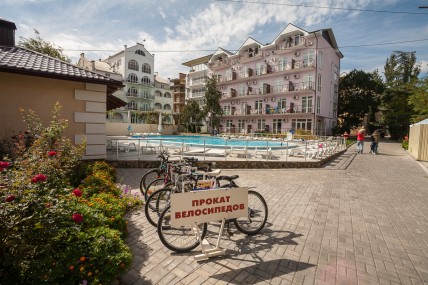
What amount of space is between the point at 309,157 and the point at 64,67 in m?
12.4

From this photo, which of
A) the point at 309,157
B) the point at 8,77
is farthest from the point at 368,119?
the point at 8,77

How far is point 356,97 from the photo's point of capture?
3825 cm

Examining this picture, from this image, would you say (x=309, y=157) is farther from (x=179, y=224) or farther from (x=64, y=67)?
(x=64, y=67)

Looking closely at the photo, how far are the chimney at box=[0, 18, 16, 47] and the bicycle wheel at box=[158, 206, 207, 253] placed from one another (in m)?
11.3

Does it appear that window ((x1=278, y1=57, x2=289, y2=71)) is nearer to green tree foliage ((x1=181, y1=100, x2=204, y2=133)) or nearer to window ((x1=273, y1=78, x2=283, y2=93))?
window ((x1=273, y1=78, x2=283, y2=93))

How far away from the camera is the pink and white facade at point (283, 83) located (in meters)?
31.8

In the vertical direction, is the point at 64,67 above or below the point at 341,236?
above

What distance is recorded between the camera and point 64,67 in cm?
788

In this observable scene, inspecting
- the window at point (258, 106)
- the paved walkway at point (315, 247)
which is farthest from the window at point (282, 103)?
the paved walkway at point (315, 247)

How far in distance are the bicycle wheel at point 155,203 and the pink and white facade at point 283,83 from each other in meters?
31.3

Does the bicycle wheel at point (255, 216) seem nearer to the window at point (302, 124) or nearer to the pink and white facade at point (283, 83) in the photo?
the pink and white facade at point (283, 83)

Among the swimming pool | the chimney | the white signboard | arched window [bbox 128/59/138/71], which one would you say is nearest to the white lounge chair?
the swimming pool

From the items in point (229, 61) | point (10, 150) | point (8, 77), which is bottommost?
point (10, 150)

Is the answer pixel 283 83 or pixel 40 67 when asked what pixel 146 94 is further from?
pixel 40 67
